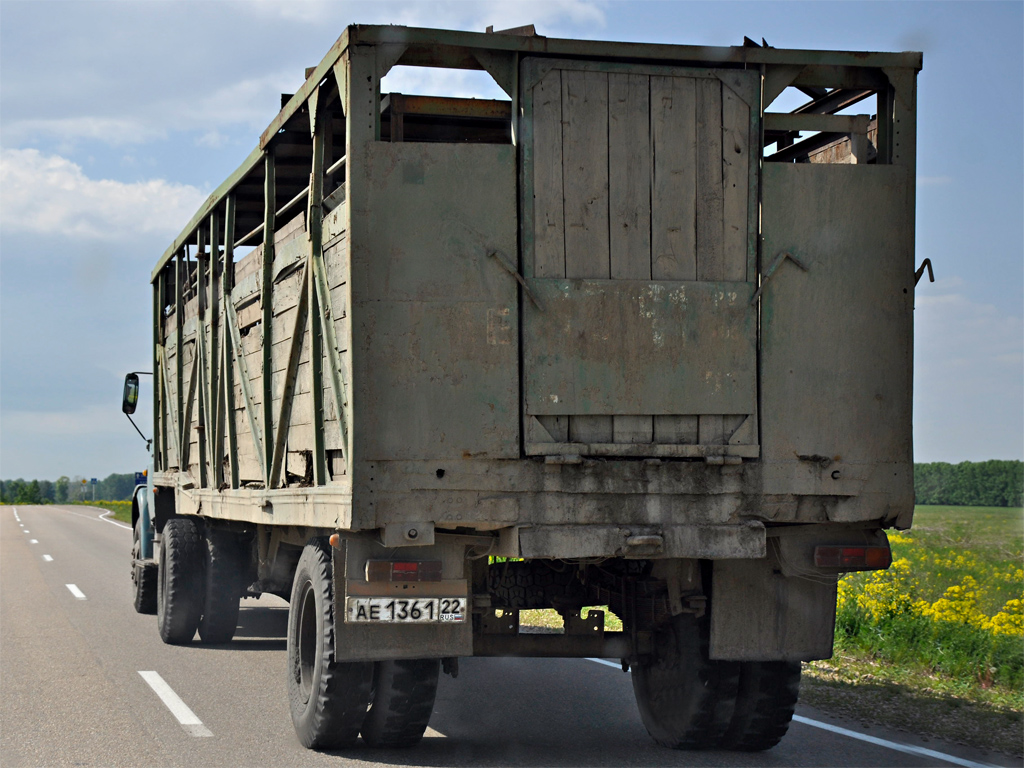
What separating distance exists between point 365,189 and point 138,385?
890cm

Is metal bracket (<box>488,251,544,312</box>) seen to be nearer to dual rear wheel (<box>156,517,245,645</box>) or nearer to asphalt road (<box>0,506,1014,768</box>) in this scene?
asphalt road (<box>0,506,1014,768</box>)

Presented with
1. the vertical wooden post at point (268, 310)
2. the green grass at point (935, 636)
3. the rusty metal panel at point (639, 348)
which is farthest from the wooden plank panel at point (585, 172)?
the green grass at point (935, 636)

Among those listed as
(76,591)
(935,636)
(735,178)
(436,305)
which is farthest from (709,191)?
(76,591)

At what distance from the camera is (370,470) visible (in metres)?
5.65

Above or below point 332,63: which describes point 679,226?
below

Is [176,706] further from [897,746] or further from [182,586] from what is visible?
[897,746]

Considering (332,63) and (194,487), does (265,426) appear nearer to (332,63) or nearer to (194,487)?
(332,63)

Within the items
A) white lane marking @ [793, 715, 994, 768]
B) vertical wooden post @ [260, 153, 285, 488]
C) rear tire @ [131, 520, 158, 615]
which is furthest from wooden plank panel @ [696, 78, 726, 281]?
rear tire @ [131, 520, 158, 615]

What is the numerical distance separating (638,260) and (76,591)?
12968 millimetres

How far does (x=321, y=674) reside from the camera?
20.7 feet

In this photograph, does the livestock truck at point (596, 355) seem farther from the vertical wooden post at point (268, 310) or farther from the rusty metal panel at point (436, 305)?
the vertical wooden post at point (268, 310)

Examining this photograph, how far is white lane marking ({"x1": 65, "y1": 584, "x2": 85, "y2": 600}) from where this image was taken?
15.8m

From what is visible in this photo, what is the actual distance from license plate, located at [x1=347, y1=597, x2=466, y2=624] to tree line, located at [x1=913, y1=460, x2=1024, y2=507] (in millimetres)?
88527

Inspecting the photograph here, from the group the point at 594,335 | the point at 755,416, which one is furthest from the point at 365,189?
the point at 755,416
